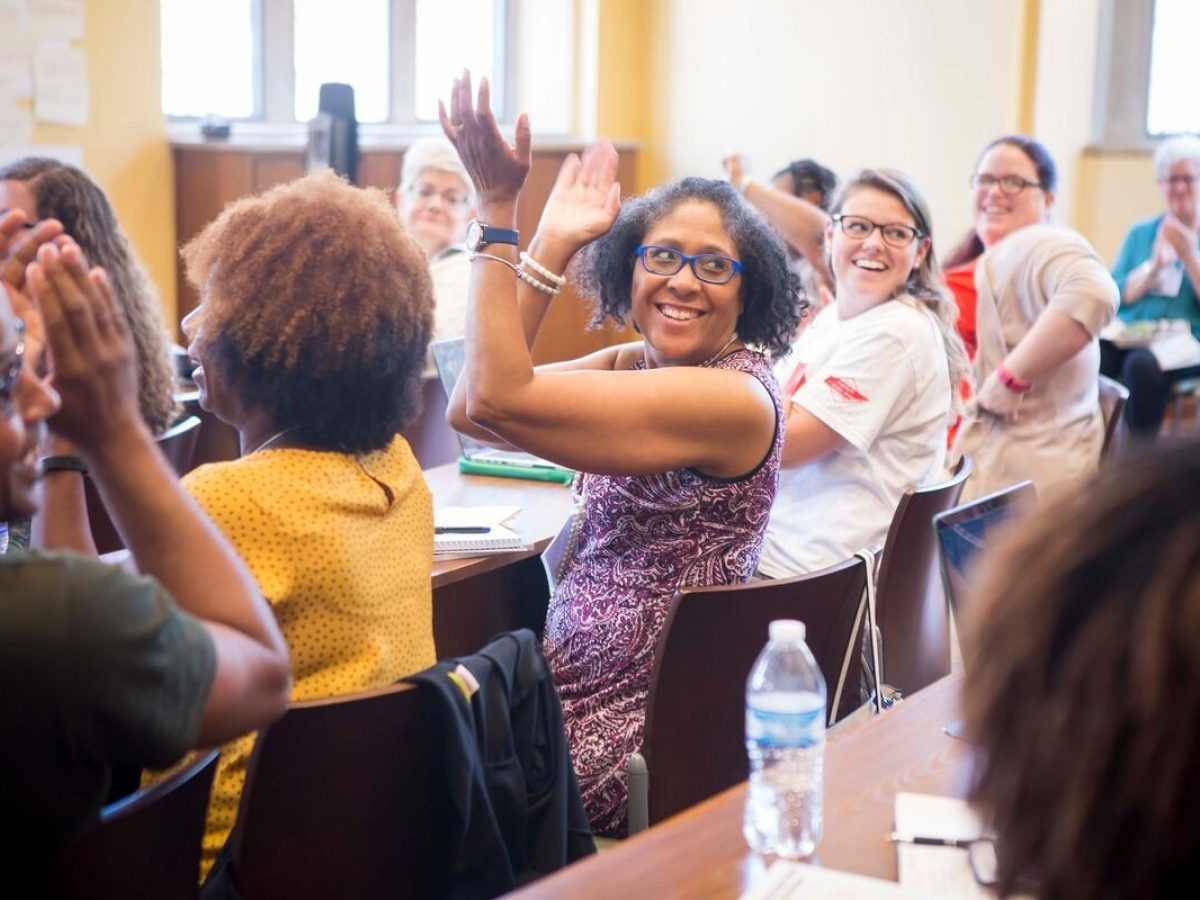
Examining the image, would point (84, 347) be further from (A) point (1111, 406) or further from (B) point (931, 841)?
(A) point (1111, 406)

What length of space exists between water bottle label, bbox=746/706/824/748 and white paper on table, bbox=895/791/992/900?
135mm

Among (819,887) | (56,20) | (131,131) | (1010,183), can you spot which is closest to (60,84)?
(56,20)

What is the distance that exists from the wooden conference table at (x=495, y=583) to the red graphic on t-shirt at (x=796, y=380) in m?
0.53

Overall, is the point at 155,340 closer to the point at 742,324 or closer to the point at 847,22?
the point at 742,324

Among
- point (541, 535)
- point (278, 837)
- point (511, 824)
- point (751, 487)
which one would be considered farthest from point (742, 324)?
point (278, 837)

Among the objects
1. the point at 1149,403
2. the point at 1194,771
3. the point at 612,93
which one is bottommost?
the point at 1149,403

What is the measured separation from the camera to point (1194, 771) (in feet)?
2.35

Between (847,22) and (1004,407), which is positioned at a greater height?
(847,22)

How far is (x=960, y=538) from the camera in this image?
6.09ft

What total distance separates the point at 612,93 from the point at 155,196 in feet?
8.89

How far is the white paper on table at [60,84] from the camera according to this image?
5.15 m

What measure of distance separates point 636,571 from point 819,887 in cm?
96

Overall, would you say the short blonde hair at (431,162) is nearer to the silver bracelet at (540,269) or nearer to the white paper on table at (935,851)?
the silver bracelet at (540,269)

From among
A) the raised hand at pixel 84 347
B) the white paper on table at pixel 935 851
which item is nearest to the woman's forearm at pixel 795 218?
the white paper on table at pixel 935 851
